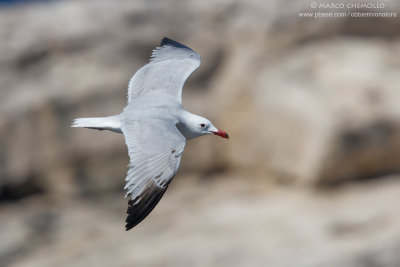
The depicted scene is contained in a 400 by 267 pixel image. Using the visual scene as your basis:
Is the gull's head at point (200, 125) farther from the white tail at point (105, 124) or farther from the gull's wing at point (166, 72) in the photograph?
the white tail at point (105, 124)

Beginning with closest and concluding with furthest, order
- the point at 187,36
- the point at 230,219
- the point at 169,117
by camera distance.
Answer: the point at 169,117 → the point at 230,219 → the point at 187,36

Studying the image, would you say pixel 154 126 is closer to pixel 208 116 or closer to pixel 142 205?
pixel 142 205

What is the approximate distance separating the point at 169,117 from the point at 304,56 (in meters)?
4.53

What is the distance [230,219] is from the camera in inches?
324

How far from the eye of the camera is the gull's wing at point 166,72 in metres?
4.93

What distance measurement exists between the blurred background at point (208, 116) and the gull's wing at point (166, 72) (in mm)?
2967

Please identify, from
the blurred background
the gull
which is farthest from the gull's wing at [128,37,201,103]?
the blurred background

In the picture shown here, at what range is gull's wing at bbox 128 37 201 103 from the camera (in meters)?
4.93

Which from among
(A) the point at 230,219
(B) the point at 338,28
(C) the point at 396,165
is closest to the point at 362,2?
(B) the point at 338,28

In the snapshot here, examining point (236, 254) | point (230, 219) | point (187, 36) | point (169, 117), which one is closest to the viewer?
point (169, 117)

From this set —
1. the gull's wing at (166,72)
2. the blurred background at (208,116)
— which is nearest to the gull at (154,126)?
the gull's wing at (166,72)

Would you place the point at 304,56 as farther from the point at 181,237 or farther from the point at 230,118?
the point at 181,237

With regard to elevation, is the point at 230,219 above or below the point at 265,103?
below

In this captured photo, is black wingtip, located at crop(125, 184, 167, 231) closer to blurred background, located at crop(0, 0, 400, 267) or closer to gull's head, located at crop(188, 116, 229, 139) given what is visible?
gull's head, located at crop(188, 116, 229, 139)
